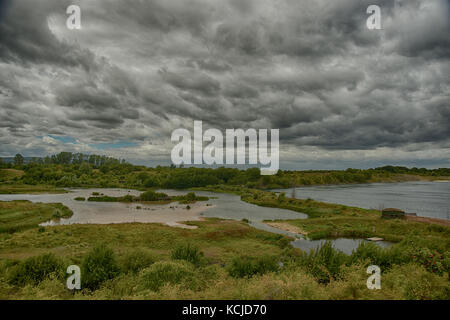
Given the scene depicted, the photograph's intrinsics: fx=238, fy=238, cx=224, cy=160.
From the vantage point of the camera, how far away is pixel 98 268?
1611cm

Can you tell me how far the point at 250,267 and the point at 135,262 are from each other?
9106mm

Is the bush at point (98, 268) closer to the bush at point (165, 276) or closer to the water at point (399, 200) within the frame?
the bush at point (165, 276)

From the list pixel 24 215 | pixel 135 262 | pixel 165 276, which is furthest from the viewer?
pixel 24 215

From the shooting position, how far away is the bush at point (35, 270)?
14.9 metres

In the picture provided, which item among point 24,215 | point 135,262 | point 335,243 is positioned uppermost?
point 135,262

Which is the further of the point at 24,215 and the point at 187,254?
the point at 24,215

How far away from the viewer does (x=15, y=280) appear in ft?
48.9

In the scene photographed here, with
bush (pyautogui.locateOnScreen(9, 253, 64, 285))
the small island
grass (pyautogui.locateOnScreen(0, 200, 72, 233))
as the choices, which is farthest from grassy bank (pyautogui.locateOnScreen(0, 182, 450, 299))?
the small island

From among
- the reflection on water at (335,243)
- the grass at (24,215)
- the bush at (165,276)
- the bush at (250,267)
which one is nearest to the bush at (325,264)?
the bush at (250,267)

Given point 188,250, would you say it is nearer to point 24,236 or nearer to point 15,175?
point 24,236

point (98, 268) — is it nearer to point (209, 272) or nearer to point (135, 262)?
point (135, 262)

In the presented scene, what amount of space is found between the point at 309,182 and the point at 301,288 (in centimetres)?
18729

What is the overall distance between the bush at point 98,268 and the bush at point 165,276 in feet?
11.8

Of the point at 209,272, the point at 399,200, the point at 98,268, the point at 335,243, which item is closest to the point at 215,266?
the point at 209,272
